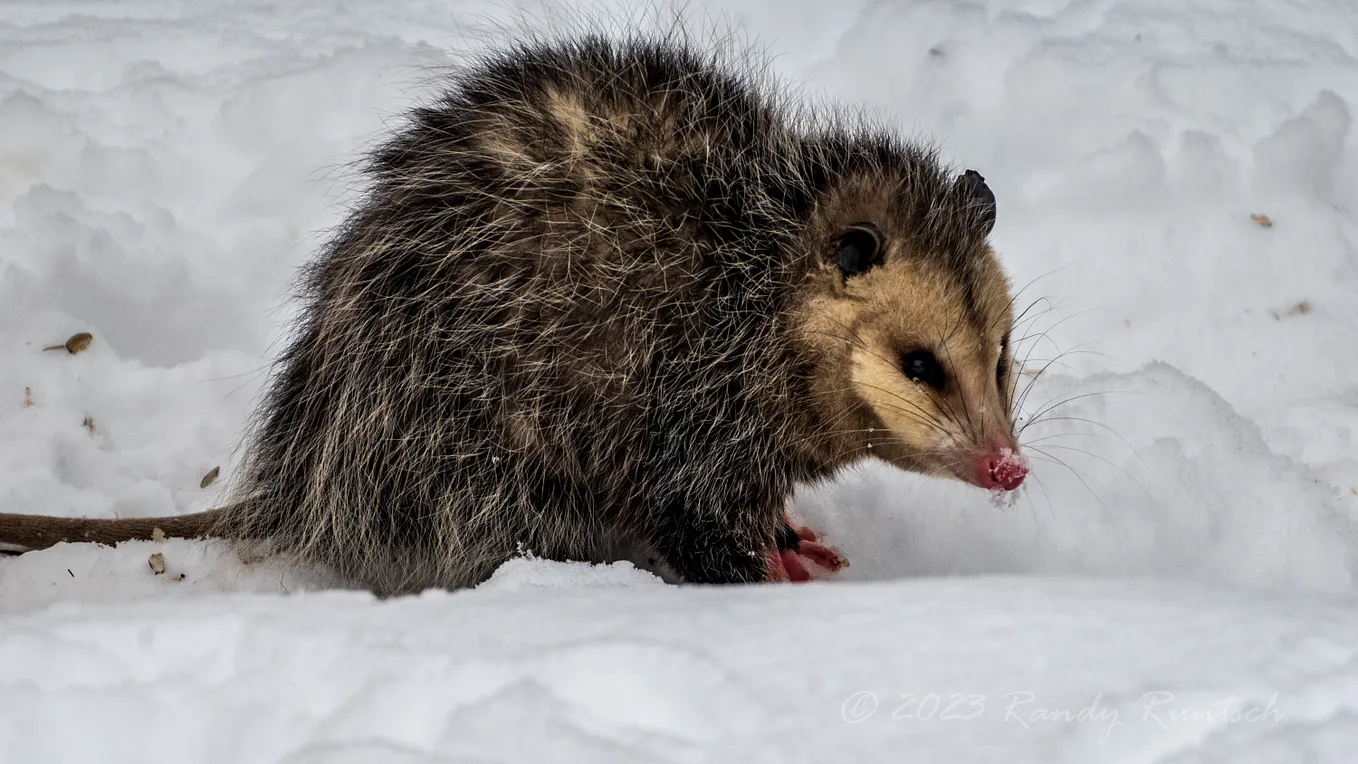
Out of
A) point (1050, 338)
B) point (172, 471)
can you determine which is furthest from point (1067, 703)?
point (172, 471)

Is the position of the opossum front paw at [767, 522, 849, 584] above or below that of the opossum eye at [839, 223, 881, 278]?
below

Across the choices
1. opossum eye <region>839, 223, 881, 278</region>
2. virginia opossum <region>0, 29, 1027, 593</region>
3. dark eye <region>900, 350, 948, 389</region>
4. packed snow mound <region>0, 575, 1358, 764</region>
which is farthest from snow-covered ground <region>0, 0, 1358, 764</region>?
opossum eye <region>839, 223, 881, 278</region>

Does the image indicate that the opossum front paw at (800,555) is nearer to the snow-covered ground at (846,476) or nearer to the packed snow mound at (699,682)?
the snow-covered ground at (846,476)

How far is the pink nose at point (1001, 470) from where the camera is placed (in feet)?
6.48

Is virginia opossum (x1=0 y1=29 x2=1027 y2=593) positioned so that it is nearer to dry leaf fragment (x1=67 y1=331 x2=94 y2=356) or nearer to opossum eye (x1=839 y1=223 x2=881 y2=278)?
opossum eye (x1=839 y1=223 x2=881 y2=278)

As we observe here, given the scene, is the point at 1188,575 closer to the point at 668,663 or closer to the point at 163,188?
the point at 668,663

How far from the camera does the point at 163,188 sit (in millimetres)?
3062

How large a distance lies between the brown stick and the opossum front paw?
43.1 inches

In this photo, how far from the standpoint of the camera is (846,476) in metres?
2.73

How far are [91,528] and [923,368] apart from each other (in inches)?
61.2

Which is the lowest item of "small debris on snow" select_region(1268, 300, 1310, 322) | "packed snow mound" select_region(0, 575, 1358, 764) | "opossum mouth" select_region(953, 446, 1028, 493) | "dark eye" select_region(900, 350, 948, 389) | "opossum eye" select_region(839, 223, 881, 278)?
"packed snow mound" select_region(0, 575, 1358, 764)

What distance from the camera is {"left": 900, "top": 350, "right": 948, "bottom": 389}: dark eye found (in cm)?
204

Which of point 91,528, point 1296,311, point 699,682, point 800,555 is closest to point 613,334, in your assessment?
point 800,555

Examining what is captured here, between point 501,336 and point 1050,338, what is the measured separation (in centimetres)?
139
